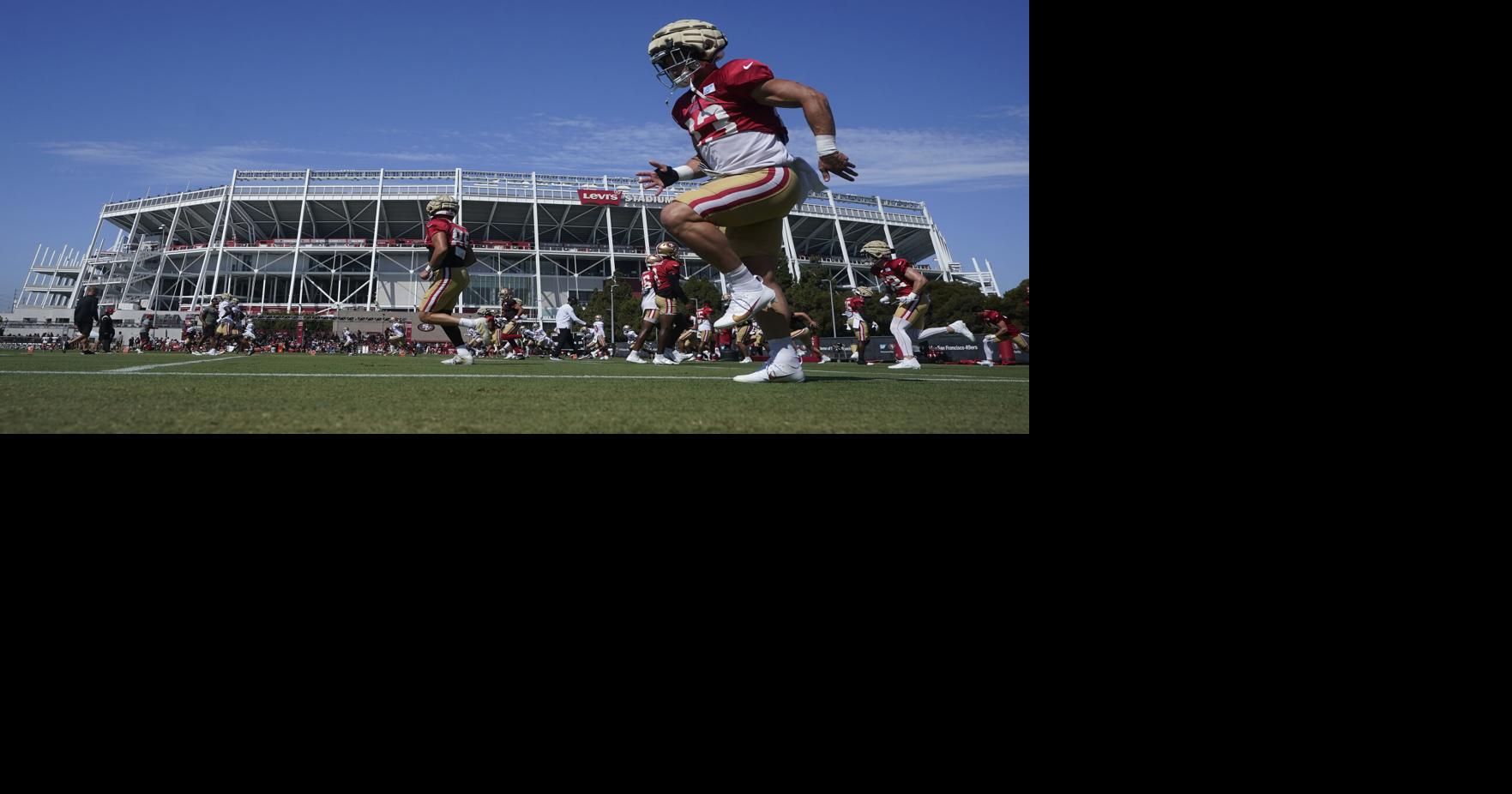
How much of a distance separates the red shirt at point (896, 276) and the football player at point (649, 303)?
2.72 metres

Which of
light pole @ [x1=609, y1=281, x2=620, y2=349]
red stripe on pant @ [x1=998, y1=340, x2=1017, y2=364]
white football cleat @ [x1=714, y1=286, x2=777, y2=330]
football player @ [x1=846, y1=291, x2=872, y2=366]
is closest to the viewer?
white football cleat @ [x1=714, y1=286, x2=777, y2=330]

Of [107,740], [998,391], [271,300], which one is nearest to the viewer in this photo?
[107,740]

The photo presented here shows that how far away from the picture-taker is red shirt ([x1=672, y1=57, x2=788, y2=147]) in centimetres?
355

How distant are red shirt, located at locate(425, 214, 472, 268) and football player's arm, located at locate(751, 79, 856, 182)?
4.28m

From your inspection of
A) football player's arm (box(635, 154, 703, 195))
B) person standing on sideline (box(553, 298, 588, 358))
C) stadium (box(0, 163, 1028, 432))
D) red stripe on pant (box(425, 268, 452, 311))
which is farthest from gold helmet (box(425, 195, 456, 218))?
stadium (box(0, 163, 1028, 432))

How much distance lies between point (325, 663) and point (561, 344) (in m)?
14.5

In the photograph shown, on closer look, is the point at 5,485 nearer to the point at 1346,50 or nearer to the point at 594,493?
the point at 594,493

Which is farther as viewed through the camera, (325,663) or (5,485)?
(5,485)

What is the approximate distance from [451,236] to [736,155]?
4301mm

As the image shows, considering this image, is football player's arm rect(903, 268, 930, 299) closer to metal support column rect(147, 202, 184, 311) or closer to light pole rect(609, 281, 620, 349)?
light pole rect(609, 281, 620, 349)

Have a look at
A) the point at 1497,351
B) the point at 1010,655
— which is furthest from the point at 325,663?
the point at 1497,351

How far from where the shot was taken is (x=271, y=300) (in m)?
50.7

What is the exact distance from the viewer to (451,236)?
23.1 feet

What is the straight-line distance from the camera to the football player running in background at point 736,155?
3492 mm
